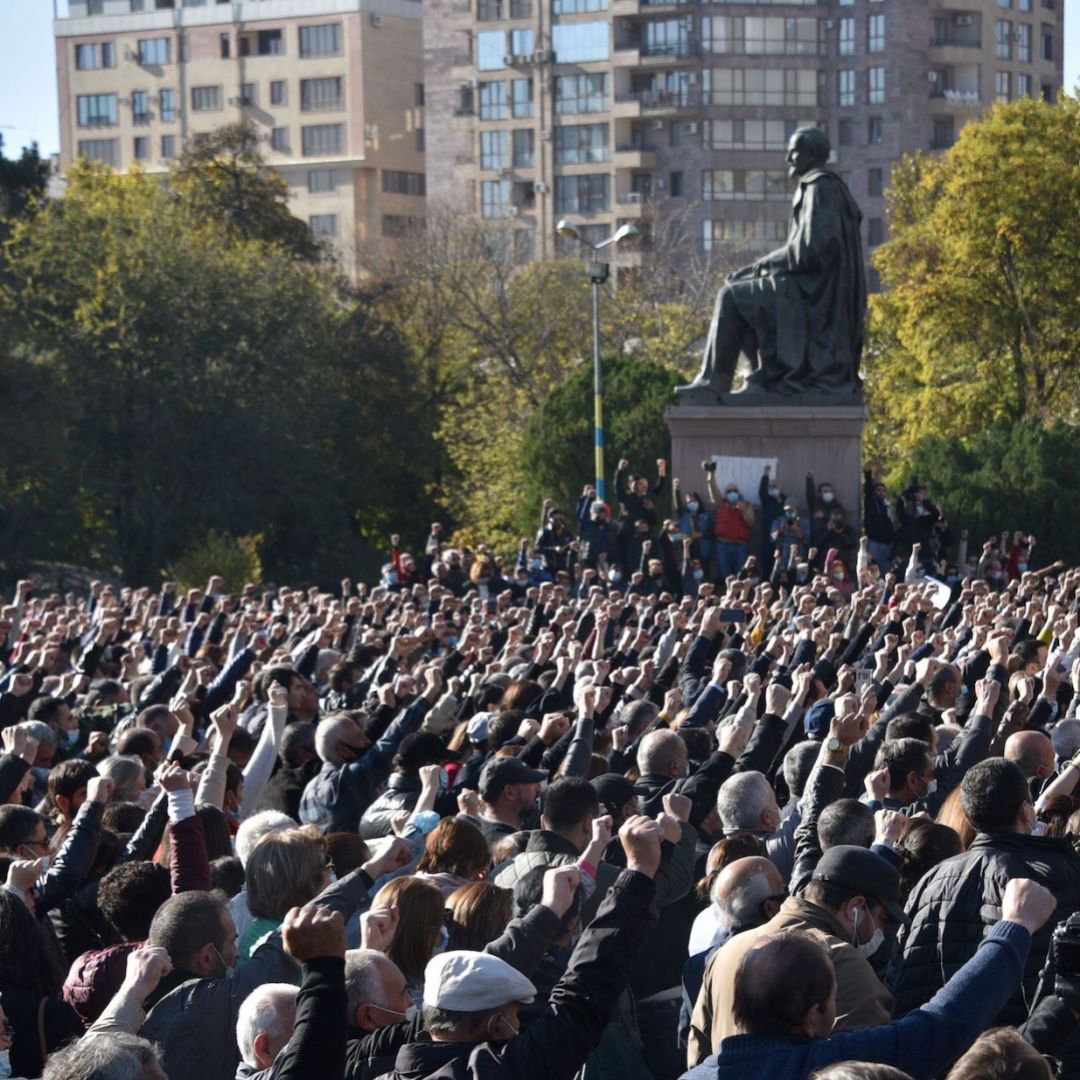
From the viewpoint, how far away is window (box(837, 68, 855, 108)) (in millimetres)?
89125

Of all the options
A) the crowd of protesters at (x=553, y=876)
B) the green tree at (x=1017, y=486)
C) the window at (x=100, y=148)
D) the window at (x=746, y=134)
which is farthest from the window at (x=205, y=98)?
the crowd of protesters at (x=553, y=876)

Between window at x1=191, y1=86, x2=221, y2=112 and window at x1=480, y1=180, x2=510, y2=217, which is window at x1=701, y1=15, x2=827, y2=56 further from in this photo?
window at x1=191, y1=86, x2=221, y2=112

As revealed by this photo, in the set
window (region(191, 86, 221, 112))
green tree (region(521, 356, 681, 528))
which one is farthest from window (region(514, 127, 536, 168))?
green tree (region(521, 356, 681, 528))

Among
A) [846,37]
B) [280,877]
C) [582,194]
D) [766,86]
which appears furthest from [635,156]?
[280,877]

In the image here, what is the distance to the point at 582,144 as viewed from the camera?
Answer: 91000 millimetres

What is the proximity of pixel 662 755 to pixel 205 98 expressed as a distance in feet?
306

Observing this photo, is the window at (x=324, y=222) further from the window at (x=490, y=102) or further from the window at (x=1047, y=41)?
the window at (x=1047, y=41)

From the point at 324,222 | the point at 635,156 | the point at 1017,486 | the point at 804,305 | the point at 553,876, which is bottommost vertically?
the point at 1017,486

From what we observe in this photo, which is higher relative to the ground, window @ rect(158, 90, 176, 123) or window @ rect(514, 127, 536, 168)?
window @ rect(158, 90, 176, 123)

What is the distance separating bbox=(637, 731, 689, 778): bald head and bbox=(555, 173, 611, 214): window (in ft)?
270

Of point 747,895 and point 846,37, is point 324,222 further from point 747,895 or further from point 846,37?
point 747,895

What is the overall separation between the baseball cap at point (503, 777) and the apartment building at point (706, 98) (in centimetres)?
7984

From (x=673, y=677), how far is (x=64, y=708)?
4139 millimetres

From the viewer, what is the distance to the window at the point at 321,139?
96.0 meters
